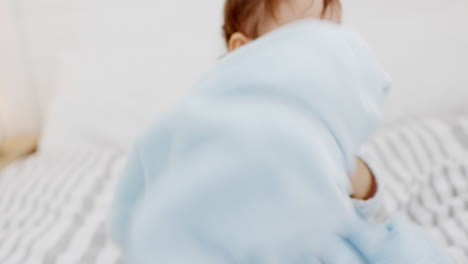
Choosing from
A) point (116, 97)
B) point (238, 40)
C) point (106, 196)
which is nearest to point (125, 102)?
point (116, 97)

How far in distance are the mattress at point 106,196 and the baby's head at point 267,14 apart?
9.3 inches

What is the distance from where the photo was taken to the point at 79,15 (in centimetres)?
181

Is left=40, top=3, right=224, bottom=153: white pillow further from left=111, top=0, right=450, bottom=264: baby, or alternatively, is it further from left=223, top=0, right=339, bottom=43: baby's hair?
left=111, top=0, right=450, bottom=264: baby

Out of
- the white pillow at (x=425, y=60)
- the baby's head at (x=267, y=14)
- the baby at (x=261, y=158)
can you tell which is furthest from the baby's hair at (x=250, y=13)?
the white pillow at (x=425, y=60)

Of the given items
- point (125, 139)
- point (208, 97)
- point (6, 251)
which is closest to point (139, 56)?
point (125, 139)

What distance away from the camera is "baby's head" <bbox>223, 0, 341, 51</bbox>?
651mm

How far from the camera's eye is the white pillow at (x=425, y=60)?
4.57ft

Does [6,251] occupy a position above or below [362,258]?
below

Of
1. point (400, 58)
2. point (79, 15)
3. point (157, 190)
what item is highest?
point (157, 190)

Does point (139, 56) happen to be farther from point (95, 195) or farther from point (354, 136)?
point (354, 136)

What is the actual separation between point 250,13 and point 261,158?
0.33m

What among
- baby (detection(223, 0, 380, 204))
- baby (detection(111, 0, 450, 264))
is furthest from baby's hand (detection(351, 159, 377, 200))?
baby (detection(111, 0, 450, 264))

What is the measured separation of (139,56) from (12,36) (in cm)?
64

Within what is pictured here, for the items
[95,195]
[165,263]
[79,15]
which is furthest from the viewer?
[79,15]
